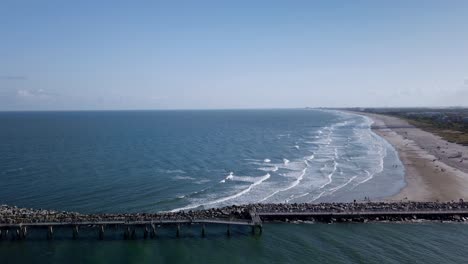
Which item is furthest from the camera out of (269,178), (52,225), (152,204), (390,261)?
(269,178)

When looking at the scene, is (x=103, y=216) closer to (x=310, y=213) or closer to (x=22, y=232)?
(x=22, y=232)

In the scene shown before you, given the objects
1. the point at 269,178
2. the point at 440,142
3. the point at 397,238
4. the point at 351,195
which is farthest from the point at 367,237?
the point at 440,142

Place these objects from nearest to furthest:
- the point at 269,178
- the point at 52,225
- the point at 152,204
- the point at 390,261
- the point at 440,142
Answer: the point at 390,261 < the point at 52,225 < the point at 152,204 < the point at 269,178 < the point at 440,142

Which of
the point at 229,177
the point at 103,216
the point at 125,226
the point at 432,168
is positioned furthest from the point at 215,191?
the point at 432,168

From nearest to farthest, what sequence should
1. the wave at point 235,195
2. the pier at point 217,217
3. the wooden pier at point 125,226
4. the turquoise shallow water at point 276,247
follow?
the turquoise shallow water at point 276,247, the wooden pier at point 125,226, the pier at point 217,217, the wave at point 235,195

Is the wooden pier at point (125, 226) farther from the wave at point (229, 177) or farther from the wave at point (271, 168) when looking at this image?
the wave at point (271, 168)

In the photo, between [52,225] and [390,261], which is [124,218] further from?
[390,261]

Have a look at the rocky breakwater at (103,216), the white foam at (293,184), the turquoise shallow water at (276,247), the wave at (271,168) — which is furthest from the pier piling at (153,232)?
the wave at (271,168)
